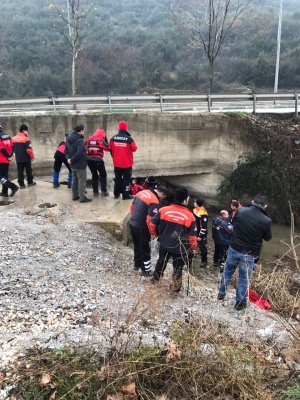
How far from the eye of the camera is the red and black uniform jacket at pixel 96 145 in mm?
8320

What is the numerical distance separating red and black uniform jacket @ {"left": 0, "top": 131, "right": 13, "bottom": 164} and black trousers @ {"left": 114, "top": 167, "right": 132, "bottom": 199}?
2.59 metres

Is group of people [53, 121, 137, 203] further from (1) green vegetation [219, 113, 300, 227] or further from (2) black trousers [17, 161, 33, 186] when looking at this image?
(1) green vegetation [219, 113, 300, 227]

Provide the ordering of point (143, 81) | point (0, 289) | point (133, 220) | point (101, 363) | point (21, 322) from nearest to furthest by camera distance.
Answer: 1. point (101, 363)
2. point (21, 322)
3. point (0, 289)
4. point (133, 220)
5. point (143, 81)

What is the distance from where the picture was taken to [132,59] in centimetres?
2631

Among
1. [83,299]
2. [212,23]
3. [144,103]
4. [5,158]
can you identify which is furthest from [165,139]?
[83,299]

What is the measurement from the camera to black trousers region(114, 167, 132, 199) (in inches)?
331

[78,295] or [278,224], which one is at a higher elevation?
[78,295]

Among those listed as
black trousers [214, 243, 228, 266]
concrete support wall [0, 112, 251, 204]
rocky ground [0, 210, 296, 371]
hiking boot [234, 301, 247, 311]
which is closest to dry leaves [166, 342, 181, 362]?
rocky ground [0, 210, 296, 371]

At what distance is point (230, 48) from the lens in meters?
29.4

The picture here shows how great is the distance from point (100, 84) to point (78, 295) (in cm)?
2232

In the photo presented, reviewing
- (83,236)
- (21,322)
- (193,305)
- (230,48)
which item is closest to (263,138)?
(83,236)

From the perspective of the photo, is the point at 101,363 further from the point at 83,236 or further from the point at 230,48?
the point at 230,48

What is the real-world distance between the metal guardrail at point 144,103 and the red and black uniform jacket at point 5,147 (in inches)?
173

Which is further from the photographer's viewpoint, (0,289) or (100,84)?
(100,84)
